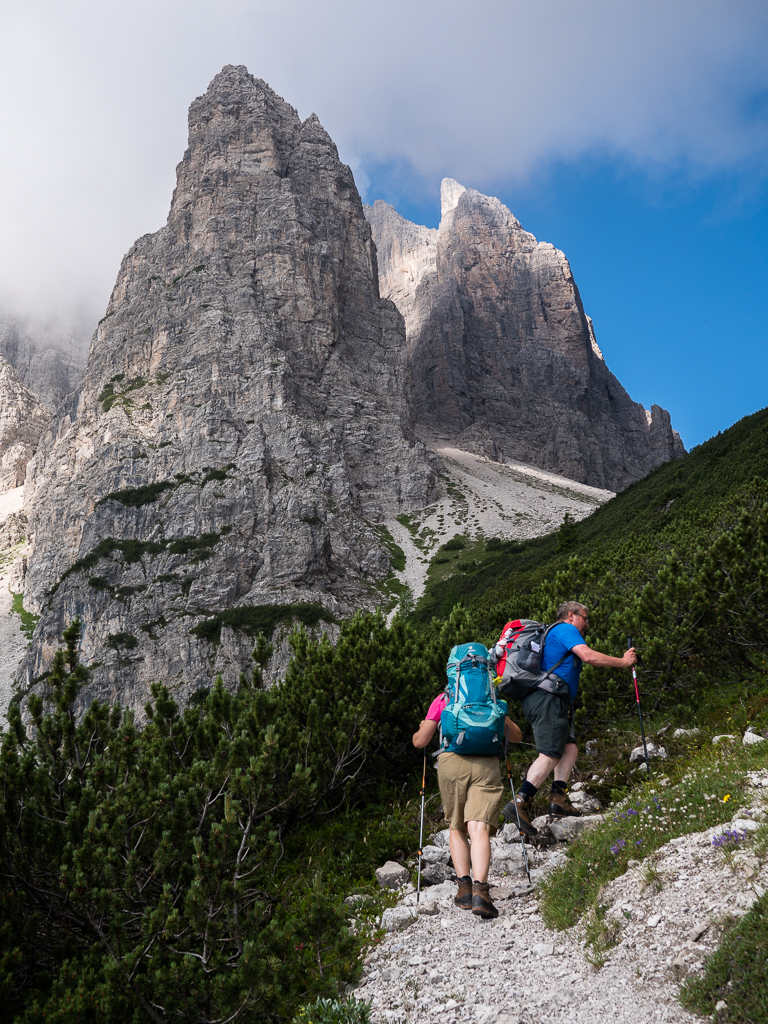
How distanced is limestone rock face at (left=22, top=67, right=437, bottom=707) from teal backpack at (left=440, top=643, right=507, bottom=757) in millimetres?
58758

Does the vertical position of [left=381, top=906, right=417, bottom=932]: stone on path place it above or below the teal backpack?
below

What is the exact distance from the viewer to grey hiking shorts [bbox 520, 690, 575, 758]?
5.92m

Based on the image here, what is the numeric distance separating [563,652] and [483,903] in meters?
2.40

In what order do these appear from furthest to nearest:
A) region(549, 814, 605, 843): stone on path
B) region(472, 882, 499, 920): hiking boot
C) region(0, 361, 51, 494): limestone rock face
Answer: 1. region(0, 361, 51, 494): limestone rock face
2. region(549, 814, 605, 843): stone on path
3. region(472, 882, 499, 920): hiking boot

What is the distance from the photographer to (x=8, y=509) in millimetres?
131500

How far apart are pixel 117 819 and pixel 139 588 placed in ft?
250

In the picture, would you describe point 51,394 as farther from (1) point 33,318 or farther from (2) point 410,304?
(2) point 410,304

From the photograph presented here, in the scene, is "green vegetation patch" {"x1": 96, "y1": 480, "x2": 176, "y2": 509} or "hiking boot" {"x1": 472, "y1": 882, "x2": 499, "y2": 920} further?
"green vegetation patch" {"x1": 96, "y1": 480, "x2": 176, "y2": 509}

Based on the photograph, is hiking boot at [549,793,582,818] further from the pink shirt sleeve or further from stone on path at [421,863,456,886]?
the pink shirt sleeve

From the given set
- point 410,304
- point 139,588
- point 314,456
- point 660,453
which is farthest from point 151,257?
point 660,453

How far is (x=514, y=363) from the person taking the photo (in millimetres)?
177125

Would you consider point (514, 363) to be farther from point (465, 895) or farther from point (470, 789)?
point (465, 895)

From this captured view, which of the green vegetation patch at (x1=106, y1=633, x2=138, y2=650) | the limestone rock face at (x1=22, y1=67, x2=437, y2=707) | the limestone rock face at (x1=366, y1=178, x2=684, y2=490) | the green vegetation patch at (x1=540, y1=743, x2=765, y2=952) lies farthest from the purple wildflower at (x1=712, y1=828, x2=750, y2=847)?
the limestone rock face at (x1=366, y1=178, x2=684, y2=490)

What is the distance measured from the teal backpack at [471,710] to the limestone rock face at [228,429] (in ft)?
193
